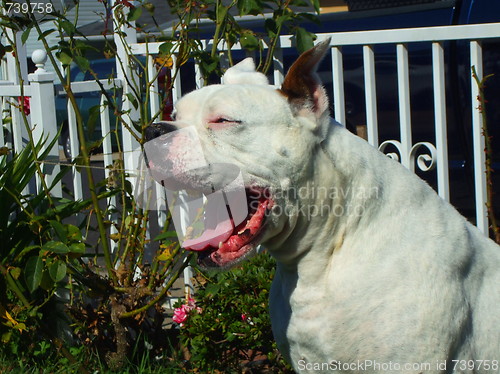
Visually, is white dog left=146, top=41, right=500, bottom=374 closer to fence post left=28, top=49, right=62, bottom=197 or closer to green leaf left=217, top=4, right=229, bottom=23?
green leaf left=217, top=4, right=229, bottom=23

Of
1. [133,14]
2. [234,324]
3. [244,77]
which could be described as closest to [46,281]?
[234,324]

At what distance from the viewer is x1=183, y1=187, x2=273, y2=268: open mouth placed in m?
2.66

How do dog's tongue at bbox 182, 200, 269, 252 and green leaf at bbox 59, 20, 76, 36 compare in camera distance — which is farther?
green leaf at bbox 59, 20, 76, 36

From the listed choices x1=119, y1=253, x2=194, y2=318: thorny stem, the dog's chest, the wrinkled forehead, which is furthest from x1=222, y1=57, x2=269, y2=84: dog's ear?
x1=119, y1=253, x2=194, y2=318: thorny stem

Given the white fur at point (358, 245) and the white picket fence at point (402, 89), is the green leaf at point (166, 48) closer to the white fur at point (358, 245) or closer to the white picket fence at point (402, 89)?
the white picket fence at point (402, 89)

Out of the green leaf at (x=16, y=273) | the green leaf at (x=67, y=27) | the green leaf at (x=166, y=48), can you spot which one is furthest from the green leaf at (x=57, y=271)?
the green leaf at (x=166, y=48)

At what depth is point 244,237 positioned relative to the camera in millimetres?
2684

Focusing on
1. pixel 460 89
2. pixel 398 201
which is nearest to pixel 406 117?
pixel 460 89

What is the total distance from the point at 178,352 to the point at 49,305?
784mm

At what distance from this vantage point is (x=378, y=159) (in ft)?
9.06

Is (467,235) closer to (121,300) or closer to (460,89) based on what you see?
(121,300)

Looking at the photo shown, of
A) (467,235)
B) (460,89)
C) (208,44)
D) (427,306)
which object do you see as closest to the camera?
(427,306)

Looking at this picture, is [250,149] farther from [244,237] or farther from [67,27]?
[67,27]

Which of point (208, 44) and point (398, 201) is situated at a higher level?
point (208, 44)
